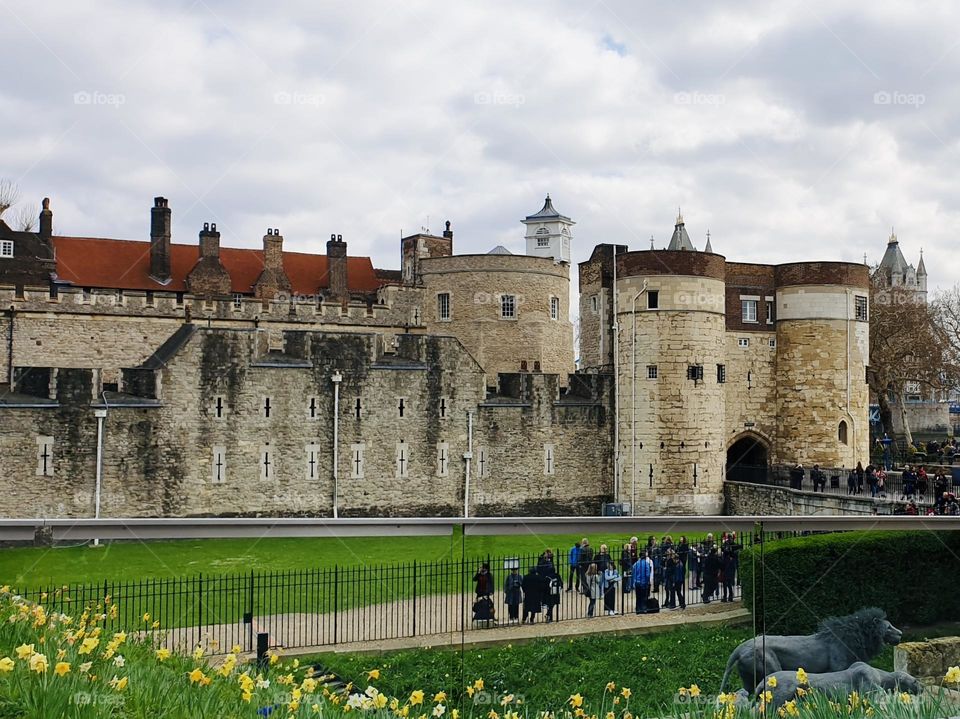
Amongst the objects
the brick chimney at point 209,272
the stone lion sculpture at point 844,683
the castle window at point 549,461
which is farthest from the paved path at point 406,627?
the brick chimney at point 209,272

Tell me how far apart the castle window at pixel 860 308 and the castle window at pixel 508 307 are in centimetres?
1511

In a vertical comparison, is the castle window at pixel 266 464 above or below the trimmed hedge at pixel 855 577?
below

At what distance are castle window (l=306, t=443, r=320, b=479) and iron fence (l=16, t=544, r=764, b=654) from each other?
2395cm

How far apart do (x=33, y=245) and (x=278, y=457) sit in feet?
62.7

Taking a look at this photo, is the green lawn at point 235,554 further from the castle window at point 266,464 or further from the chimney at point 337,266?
the chimney at point 337,266

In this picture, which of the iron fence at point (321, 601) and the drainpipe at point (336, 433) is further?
the drainpipe at point (336, 433)

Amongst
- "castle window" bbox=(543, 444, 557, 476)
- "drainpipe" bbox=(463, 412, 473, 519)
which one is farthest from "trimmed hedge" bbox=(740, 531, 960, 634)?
"castle window" bbox=(543, 444, 557, 476)

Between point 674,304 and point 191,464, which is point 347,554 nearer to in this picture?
point 191,464

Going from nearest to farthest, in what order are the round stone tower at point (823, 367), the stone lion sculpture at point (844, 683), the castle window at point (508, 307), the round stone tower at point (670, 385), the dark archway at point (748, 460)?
the stone lion sculpture at point (844, 683)
the round stone tower at point (670, 385)
the round stone tower at point (823, 367)
the dark archway at point (748, 460)
the castle window at point (508, 307)

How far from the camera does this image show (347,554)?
596 cm

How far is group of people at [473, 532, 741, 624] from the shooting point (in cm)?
595

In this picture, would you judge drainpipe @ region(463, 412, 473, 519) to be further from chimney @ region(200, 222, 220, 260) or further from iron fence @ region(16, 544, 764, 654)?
iron fence @ region(16, 544, 764, 654)

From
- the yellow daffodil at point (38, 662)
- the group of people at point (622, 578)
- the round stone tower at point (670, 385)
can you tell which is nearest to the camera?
the yellow daffodil at point (38, 662)

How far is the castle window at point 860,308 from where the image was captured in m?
37.3
